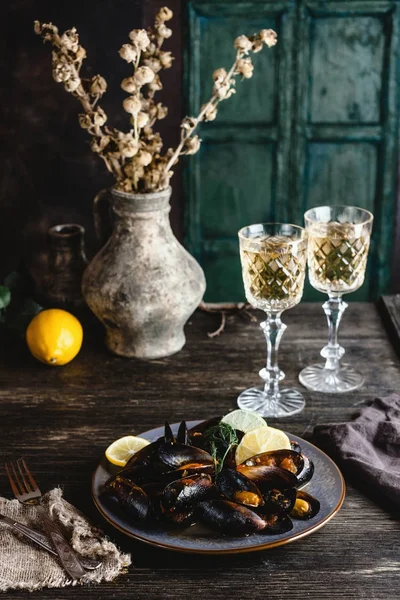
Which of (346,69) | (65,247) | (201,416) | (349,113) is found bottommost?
(201,416)

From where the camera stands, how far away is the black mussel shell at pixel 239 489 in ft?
3.79

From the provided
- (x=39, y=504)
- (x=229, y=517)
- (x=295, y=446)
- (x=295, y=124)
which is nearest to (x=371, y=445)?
(x=295, y=446)

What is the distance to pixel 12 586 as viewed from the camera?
1.09m

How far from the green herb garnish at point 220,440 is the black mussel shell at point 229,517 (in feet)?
0.36

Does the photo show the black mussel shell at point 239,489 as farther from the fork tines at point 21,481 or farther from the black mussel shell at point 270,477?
the fork tines at point 21,481

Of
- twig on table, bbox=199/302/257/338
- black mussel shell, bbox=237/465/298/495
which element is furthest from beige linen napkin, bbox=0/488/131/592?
twig on table, bbox=199/302/257/338

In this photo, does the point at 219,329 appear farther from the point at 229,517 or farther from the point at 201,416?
the point at 229,517

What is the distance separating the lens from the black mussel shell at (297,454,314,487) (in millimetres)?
1252

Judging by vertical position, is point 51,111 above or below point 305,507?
above

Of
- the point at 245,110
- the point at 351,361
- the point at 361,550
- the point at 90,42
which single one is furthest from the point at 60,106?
the point at 361,550

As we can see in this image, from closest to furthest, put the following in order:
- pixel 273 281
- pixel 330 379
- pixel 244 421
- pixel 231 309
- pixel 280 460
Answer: pixel 280 460 < pixel 244 421 < pixel 273 281 < pixel 330 379 < pixel 231 309

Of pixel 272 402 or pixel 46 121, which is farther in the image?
pixel 46 121

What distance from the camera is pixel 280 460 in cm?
125

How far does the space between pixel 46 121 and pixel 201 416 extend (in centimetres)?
188
